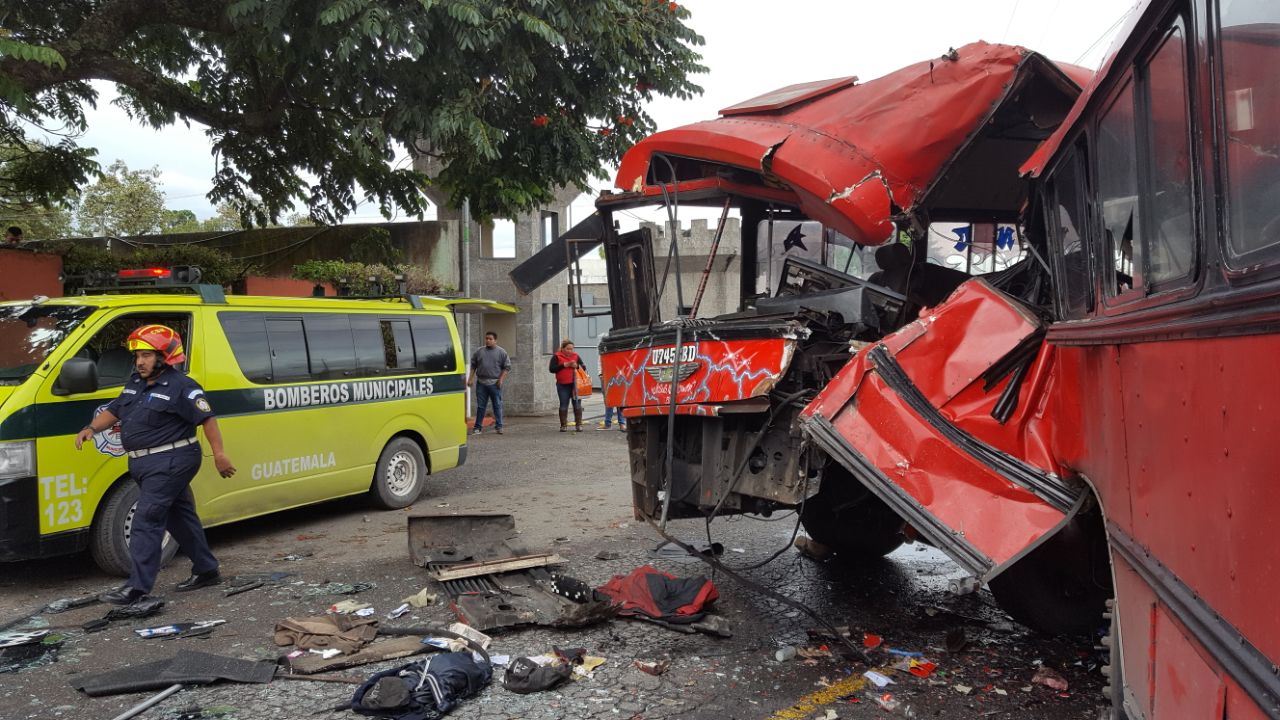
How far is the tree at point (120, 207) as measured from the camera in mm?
29094

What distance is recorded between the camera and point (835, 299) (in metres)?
5.44

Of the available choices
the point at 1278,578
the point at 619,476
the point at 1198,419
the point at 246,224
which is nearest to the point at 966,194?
the point at 1198,419

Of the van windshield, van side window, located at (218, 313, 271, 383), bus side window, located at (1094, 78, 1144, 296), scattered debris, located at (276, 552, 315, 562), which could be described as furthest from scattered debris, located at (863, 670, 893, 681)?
the van windshield

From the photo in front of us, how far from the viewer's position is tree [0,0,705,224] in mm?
7965

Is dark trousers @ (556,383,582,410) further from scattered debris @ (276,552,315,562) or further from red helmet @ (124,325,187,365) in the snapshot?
red helmet @ (124,325,187,365)

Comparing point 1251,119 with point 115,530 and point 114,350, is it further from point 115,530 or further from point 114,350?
point 114,350

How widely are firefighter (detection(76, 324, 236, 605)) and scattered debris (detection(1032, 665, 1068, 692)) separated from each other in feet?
16.4

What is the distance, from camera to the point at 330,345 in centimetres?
847

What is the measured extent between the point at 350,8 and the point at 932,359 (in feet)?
18.4

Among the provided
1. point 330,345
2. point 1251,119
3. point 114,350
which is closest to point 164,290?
point 114,350

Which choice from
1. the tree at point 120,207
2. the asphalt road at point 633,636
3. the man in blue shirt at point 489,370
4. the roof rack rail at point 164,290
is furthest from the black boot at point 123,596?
the tree at point 120,207

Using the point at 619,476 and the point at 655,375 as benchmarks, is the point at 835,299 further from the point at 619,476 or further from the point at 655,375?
the point at 619,476

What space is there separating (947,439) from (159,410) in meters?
4.78

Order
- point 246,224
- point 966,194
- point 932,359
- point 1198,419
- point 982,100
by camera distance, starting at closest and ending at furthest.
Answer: point 1198,419 < point 932,359 < point 982,100 < point 966,194 < point 246,224
